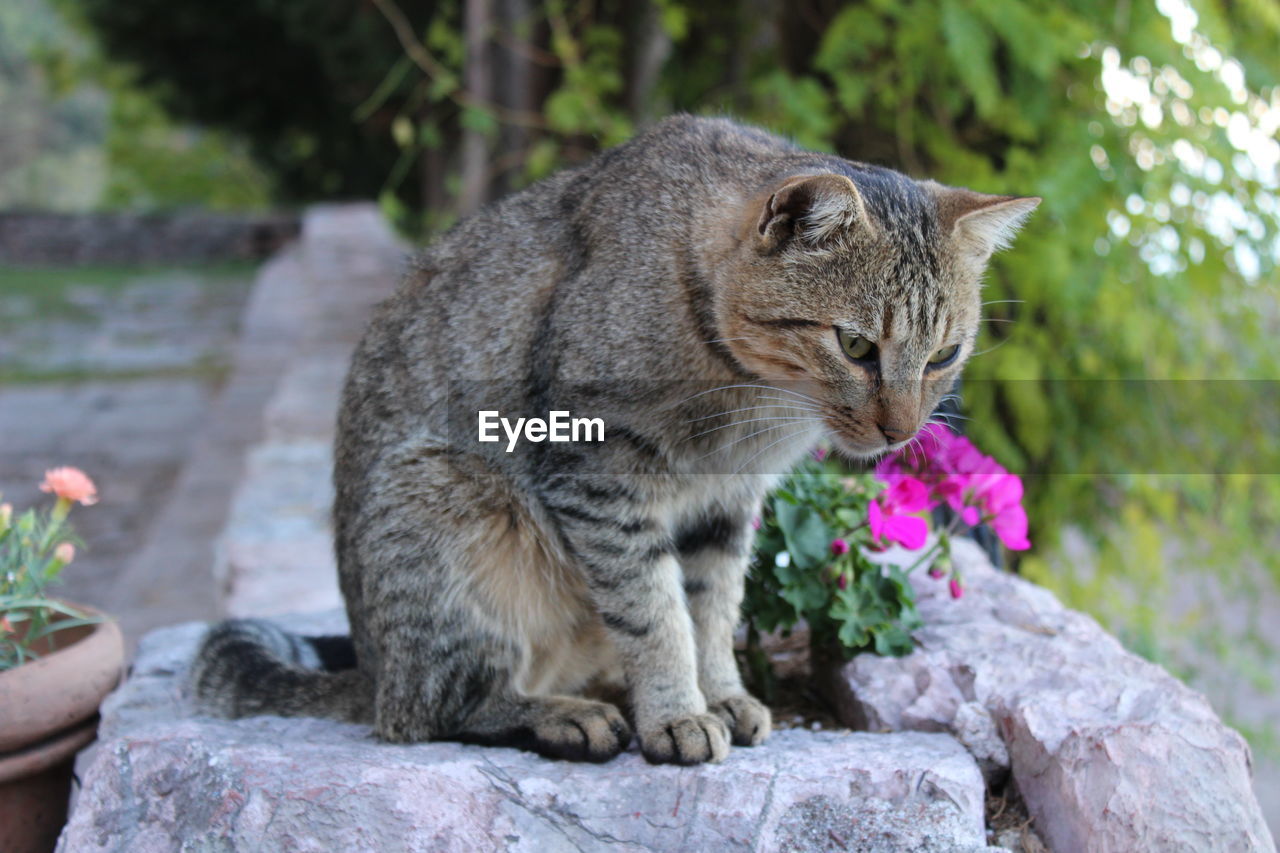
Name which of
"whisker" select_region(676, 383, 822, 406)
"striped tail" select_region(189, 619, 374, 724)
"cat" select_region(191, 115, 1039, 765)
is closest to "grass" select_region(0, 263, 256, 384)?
"striped tail" select_region(189, 619, 374, 724)

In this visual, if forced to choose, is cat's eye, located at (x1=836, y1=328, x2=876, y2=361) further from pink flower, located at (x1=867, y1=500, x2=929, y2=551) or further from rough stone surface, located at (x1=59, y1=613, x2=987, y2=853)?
rough stone surface, located at (x1=59, y1=613, x2=987, y2=853)

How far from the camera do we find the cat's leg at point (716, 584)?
2400 millimetres

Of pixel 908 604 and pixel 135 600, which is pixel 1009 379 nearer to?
pixel 908 604

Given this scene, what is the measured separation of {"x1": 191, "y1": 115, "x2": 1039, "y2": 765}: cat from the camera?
2129mm

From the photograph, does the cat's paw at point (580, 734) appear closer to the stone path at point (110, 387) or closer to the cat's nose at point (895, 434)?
the cat's nose at point (895, 434)

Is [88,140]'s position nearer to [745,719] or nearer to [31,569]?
[31,569]

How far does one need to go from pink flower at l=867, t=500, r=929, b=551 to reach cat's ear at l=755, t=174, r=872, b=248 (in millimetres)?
624

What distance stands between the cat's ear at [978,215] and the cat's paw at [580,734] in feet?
3.93

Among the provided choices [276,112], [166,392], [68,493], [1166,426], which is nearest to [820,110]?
[1166,426]

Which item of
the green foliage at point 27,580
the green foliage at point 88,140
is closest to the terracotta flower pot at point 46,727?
the green foliage at point 27,580

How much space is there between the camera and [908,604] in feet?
8.25

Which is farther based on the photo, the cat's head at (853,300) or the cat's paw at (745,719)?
the cat's paw at (745,719)

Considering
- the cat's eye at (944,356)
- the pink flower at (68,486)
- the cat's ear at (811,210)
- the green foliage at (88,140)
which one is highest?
the green foliage at (88,140)

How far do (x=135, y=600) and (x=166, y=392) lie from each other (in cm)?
416
